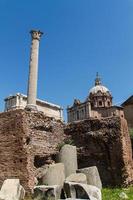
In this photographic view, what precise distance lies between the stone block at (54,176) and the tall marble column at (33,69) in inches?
375

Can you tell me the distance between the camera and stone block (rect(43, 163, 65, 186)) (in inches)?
470

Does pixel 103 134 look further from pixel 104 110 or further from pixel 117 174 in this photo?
pixel 104 110

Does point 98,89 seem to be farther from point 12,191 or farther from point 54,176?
point 12,191

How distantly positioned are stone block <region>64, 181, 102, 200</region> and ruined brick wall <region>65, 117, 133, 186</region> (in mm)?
3903

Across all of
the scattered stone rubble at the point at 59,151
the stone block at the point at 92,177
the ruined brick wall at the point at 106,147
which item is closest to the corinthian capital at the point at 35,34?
the scattered stone rubble at the point at 59,151

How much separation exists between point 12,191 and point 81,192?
2.52 meters

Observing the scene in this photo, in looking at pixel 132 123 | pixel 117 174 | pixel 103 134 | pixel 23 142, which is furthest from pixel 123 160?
pixel 132 123

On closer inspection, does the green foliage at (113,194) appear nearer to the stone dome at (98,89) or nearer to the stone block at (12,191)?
the stone block at (12,191)

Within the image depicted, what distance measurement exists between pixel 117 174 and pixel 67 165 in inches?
85.4

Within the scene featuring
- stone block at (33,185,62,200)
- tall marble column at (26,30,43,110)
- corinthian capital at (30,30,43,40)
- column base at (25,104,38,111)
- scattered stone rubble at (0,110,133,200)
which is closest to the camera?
stone block at (33,185,62,200)

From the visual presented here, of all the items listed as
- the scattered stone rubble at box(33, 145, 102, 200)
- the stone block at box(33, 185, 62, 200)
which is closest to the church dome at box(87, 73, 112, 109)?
the scattered stone rubble at box(33, 145, 102, 200)

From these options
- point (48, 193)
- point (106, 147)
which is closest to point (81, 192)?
point (48, 193)

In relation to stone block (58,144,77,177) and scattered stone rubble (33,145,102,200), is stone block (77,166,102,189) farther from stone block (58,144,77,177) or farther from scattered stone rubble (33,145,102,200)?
stone block (58,144,77,177)

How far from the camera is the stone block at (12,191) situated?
10466mm
